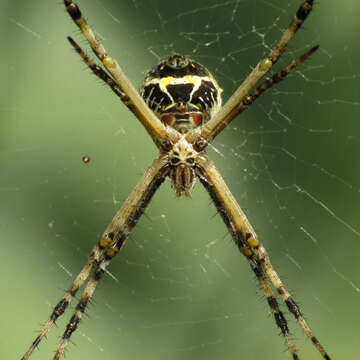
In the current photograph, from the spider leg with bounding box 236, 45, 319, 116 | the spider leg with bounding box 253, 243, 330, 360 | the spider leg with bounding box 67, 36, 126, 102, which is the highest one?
the spider leg with bounding box 236, 45, 319, 116

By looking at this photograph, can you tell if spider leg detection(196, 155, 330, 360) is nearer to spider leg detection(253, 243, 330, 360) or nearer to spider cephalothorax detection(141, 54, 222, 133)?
spider leg detection(253, 243, 330, 360)

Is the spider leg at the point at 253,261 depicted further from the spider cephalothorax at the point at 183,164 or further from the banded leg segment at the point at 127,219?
the banded leg segment at the point at 127,219

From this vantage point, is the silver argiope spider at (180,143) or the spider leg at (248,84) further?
the silver argiope spider at (180,143)

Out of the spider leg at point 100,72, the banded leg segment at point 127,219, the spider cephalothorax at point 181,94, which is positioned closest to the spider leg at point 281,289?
the banded leg segment at point 127,219

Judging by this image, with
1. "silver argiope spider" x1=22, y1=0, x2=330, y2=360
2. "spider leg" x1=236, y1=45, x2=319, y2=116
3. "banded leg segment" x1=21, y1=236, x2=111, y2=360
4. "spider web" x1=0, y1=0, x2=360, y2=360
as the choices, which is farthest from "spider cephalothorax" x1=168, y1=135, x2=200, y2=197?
"spider web" x1=0, y1=0, x2=360, y2=360

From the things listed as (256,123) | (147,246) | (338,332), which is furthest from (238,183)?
(338,332)

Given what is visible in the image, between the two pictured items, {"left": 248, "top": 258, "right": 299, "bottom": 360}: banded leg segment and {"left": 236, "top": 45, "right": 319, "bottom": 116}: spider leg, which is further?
{"left": 248, "top": 258, "right": 299, "bottom": 360}: banded leg segment

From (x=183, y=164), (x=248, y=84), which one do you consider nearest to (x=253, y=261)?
(x=183, y=164)
